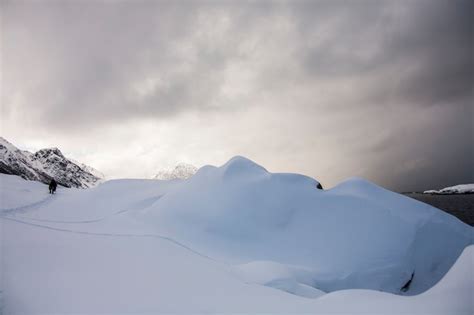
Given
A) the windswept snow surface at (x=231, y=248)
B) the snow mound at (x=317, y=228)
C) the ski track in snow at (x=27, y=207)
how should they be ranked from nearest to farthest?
the windswept snow surface at (x=231, y=248), the snow mound at (x=317, y=228), the ski track in snow at (x=27, y=207)

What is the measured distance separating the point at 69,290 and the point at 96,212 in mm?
14781

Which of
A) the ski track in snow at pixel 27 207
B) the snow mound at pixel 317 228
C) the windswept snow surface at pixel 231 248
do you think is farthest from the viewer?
the ski track in snow at pixel 27 207

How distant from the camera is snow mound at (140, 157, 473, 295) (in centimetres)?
1541

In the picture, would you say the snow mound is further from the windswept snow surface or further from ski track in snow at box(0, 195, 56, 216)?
ski track in snow at box(0, 195, 56, 216)

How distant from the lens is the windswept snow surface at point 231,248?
6359 millimetres

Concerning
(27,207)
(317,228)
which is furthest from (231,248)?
(27,207)

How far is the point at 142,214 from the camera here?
17.9 m

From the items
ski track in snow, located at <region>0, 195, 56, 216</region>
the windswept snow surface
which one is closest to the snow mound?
the windswept snow surface

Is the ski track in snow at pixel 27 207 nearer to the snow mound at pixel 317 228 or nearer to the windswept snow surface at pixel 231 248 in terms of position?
the windswept snow surface at pixel 231 248

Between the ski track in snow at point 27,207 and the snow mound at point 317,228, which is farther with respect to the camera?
the ski track in snow at point 27,207

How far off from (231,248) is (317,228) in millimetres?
5936

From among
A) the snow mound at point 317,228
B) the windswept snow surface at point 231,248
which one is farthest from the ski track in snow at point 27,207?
the snow mound at point 317,228

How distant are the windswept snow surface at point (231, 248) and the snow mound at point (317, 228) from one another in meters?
0.08

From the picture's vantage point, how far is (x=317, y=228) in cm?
1781
